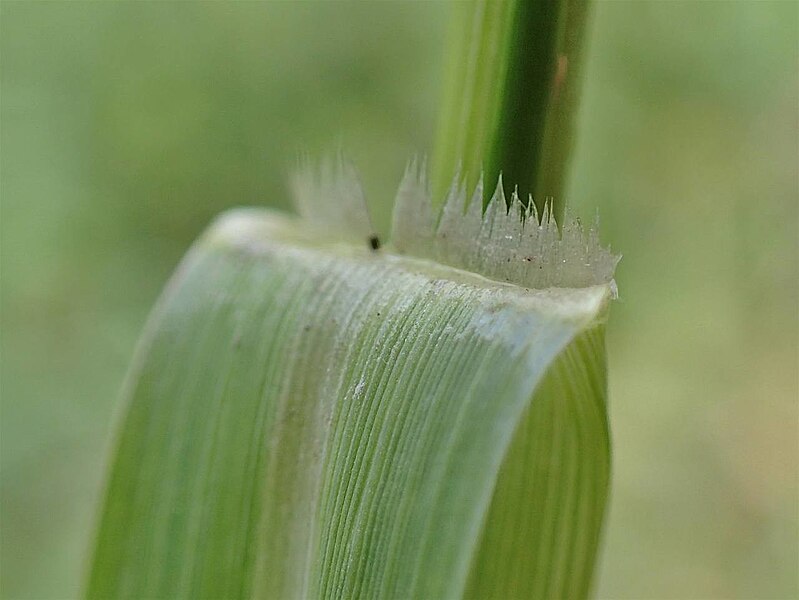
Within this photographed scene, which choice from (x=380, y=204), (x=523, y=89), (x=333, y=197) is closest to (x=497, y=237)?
(x=523, y=89)

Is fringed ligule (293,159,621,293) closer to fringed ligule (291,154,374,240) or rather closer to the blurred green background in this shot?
fringed ligule (291,154,374,240)

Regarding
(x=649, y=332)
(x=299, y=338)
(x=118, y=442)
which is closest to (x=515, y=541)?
(x=299, y=338)

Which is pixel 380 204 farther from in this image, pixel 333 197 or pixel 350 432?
A: pixel 350 432

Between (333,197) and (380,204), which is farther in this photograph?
(380,204)

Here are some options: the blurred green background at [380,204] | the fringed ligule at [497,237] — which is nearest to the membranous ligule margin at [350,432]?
the fringed ligule at [497,237]

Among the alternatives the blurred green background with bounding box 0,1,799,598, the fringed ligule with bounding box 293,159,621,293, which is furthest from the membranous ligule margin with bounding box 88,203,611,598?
the blurred green background with bounding box 0,1,799,598

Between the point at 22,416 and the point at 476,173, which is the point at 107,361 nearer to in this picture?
the point at 22,416
